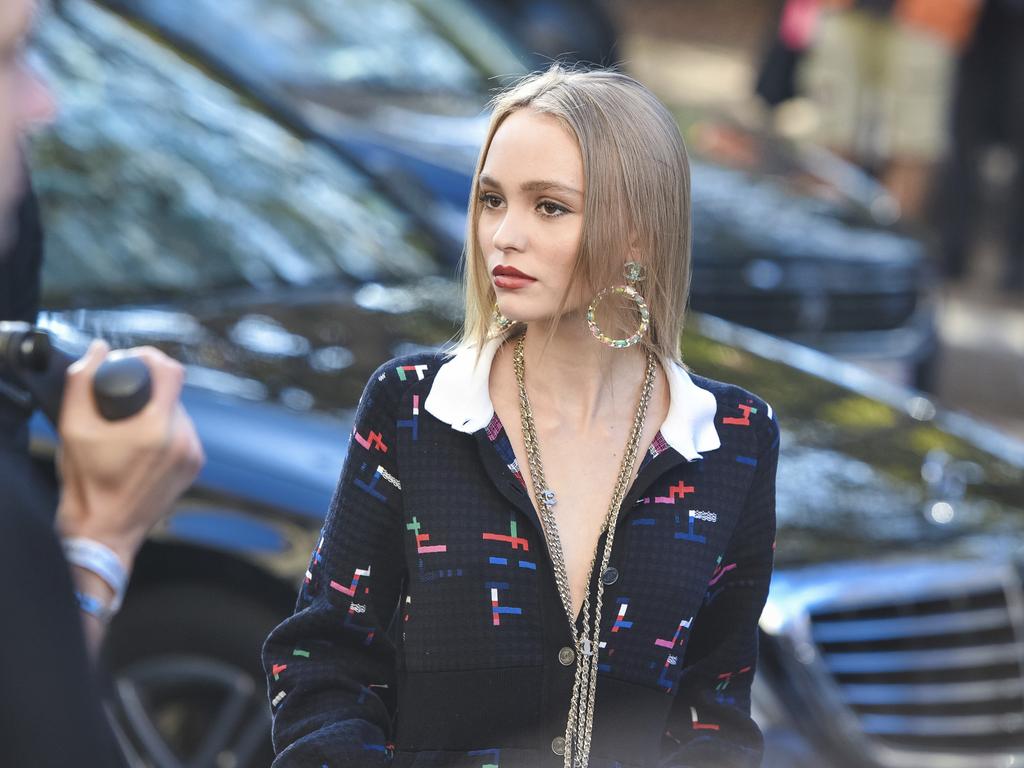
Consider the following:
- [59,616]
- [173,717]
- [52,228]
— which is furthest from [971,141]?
[59,616]

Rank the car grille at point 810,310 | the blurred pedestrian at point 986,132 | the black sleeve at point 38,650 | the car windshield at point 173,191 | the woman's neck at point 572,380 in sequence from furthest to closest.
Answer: the blurred pedestrian at point 986,132 → the car grille at point 810,310 → the car windshield at point 173,191 → the woman's neck at point 572,380 → the black sleeve at point 38,650

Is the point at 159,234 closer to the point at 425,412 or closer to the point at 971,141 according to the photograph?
the point at 425,412

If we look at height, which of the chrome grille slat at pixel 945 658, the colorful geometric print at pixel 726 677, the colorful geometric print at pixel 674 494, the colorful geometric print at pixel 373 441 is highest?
the chrome grille slat at pixel 945 658

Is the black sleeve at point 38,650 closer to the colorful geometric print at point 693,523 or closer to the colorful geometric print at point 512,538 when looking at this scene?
the colorful geometric print at point 512,538

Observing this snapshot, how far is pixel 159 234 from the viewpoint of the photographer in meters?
3.81

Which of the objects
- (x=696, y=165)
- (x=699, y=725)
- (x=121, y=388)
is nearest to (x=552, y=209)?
(x=121, y=388)

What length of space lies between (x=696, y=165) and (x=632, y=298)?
15.0 feet

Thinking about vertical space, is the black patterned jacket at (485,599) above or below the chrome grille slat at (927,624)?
below

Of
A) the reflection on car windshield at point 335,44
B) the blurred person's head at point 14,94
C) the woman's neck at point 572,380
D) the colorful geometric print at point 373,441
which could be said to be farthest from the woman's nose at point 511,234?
the reflection on car windshield at point 335,44

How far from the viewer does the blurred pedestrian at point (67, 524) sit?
1.08m

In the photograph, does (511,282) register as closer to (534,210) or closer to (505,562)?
(534,210)

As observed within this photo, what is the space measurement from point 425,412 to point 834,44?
26.3 feet

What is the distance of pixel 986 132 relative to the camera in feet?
32.3

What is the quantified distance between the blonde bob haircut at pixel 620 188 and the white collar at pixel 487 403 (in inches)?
2.4
